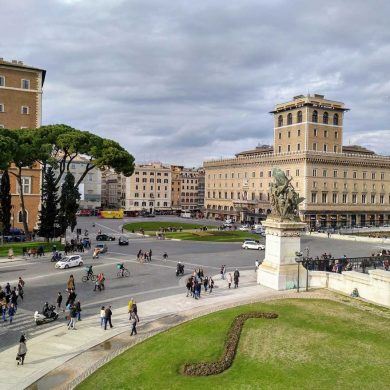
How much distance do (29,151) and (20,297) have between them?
80.2ft

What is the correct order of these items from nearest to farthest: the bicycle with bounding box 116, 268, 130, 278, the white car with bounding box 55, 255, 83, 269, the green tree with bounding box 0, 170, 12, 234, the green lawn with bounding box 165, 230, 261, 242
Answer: the bicycle with bounding box 116, 268, 130, 278 → the white car with bounding box 55, 255, 83, 269 → the green tree with bounding box 0, 170, 12, 234 → the green lawn with bounding box 165, 230, 261, 242

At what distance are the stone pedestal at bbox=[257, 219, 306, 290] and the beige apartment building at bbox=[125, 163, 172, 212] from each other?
101 meters

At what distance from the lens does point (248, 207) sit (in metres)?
102

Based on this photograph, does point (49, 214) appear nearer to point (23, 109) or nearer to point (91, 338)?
point (23, 109)

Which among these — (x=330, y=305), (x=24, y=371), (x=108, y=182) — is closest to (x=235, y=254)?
(x=330, y=305)

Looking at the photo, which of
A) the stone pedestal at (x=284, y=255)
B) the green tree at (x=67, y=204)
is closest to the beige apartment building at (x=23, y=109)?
the green tree at (x=67, y=204)

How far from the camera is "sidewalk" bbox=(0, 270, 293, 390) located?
15.6m

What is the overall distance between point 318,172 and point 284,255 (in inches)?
2537

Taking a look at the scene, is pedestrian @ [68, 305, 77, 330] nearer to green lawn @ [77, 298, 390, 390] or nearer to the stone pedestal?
green lawn @ [77, 298, 390, 390]

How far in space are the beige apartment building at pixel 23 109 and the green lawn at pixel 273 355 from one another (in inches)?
1757

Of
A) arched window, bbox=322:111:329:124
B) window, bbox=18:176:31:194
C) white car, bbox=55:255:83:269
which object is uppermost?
arched window, bbox=322:111:329:124

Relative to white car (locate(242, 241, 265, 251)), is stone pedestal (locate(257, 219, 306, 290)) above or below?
above

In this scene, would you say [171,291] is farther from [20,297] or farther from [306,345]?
[306,345]

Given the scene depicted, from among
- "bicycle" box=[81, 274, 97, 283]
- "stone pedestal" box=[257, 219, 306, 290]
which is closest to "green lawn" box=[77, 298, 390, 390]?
"stone pedestal" box=[257, 219, 306, 290]
